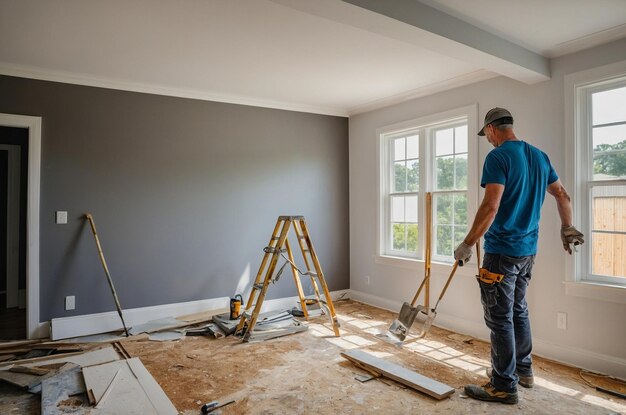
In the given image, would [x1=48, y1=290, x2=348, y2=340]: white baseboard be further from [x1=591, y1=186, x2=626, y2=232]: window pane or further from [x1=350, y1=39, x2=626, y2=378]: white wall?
[x1=591, y1=186, x2=626, y2=232]: window pane

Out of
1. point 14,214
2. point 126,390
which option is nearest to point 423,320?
point 126,390

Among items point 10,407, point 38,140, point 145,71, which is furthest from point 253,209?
point 10,407

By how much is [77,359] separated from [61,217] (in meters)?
1.60

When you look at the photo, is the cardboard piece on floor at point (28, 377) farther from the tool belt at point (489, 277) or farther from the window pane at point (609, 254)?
the window pane at point (609, 254)

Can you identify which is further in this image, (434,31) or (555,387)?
(555,387)

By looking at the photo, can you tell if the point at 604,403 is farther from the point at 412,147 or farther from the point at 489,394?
the point at 412,147

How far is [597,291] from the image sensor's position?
10.2 feet

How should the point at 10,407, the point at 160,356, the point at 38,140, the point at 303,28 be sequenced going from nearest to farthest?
1. the point at 10,407
2. the point at 303,28
3. the point at 160,356
4. the point at 38,140

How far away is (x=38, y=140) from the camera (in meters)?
3.86

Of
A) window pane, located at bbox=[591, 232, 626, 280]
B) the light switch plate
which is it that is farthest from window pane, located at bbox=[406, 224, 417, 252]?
the light switch plate

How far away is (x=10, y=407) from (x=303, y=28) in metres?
3.12

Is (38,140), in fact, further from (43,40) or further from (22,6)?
(22,6)

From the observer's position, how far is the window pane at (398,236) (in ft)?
16.3

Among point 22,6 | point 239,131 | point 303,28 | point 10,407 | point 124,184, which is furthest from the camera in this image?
point 239,131
